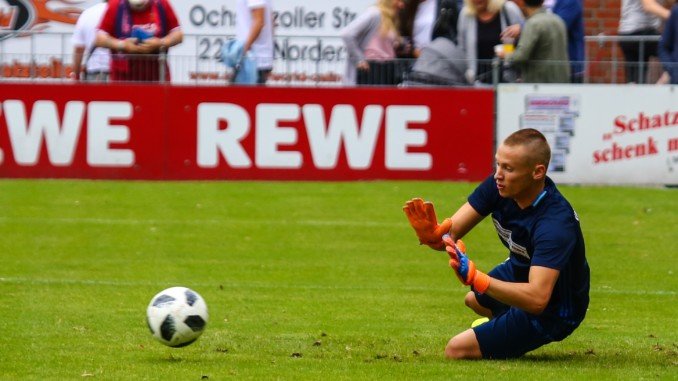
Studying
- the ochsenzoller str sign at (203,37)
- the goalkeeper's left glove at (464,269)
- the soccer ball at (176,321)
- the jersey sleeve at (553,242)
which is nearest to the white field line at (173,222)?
the ochsenzoller str sign at (203,37)

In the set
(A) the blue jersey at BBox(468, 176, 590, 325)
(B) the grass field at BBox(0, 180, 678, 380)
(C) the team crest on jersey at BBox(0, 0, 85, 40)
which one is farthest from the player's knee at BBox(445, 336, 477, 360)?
(C) the team crest on jersey at BBox(0, 0, 85, 40)

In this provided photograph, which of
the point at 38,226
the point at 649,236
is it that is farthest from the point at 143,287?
the point at 649,236

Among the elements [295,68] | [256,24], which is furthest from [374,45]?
[256,24]

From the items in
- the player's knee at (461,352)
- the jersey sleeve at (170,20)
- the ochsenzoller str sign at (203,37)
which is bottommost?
the player's knee at (461,352)

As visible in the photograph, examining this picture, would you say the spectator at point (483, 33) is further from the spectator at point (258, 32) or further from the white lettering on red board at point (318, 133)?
the spectator at point (258, 32)

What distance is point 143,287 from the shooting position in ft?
38.0

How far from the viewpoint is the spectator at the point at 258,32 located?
1797 centimetres

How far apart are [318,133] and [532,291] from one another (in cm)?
982

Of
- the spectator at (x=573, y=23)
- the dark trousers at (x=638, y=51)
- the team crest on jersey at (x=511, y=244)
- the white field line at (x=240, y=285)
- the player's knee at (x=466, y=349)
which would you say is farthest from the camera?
the spectator at (x=573, y=23)

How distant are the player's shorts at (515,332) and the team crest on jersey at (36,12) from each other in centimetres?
1561

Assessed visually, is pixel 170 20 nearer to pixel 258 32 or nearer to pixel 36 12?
pixel 258 32

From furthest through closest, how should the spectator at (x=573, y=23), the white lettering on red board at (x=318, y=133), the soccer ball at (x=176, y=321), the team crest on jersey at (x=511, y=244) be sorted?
the spectator at (x=573, y=23) < the white lettering on red board at (x=318, y=133) < the team crest on jersey at (x=511, y=244) < the soccer ball at (x=176, y=321)

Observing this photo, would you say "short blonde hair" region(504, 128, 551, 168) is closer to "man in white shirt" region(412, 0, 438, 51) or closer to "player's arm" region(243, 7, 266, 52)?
"player's arm" region(243, 7, 266, 52)

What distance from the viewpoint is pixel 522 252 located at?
8492mm
